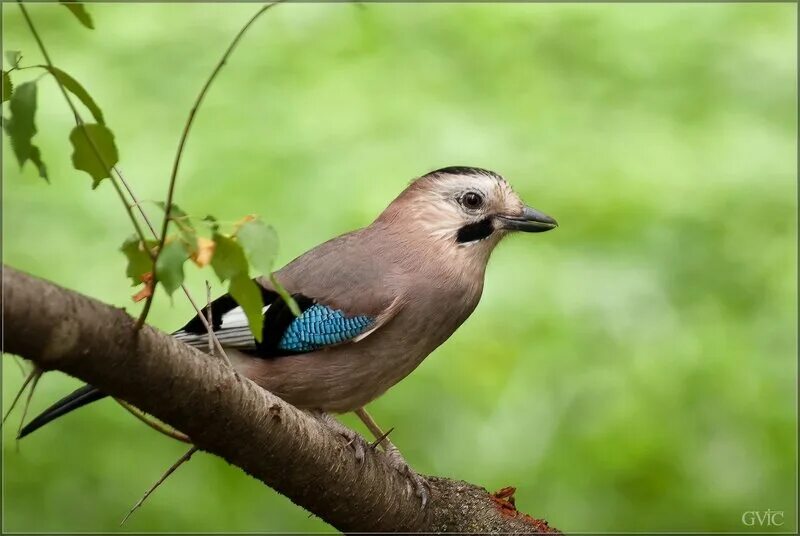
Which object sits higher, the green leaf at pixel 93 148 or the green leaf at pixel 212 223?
the green leaf at pixel 93 148

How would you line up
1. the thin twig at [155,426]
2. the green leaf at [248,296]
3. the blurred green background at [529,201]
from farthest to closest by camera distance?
1. the blurred green background at [529,201]
2. the thin twig at [155,426]
3. the green leaf at [248,296]

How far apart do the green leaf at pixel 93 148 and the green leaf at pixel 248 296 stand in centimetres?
24

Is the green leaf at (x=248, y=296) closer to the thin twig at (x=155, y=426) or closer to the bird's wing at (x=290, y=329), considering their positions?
the thin twig at (x=155, y=426)

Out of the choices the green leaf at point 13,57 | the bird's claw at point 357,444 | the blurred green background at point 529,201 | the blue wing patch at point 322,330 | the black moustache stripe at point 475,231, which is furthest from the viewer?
the blurred green background at point 529,201

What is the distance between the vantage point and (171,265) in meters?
1.62

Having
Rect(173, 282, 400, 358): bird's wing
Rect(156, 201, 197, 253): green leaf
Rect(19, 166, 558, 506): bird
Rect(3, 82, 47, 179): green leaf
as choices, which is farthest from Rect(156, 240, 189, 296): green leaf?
Rect(173, 282, 400, 358): bird's wing

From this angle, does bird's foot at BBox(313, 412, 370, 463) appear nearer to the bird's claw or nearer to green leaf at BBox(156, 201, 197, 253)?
the bird's claw

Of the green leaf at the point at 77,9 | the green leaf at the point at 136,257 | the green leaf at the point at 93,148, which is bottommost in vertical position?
the green leaf at the point at 136,257

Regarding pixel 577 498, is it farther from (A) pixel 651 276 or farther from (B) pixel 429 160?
(B) pixel 429 160

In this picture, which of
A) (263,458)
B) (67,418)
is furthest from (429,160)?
(263,458)

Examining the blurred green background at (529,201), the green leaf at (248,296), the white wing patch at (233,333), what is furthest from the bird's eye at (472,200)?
the green leaf at (248,296)

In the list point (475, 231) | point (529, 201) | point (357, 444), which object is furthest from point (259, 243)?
point (529, 201)

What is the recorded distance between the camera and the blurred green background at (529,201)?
155 inches

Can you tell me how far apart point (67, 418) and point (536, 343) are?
5.41 ft
